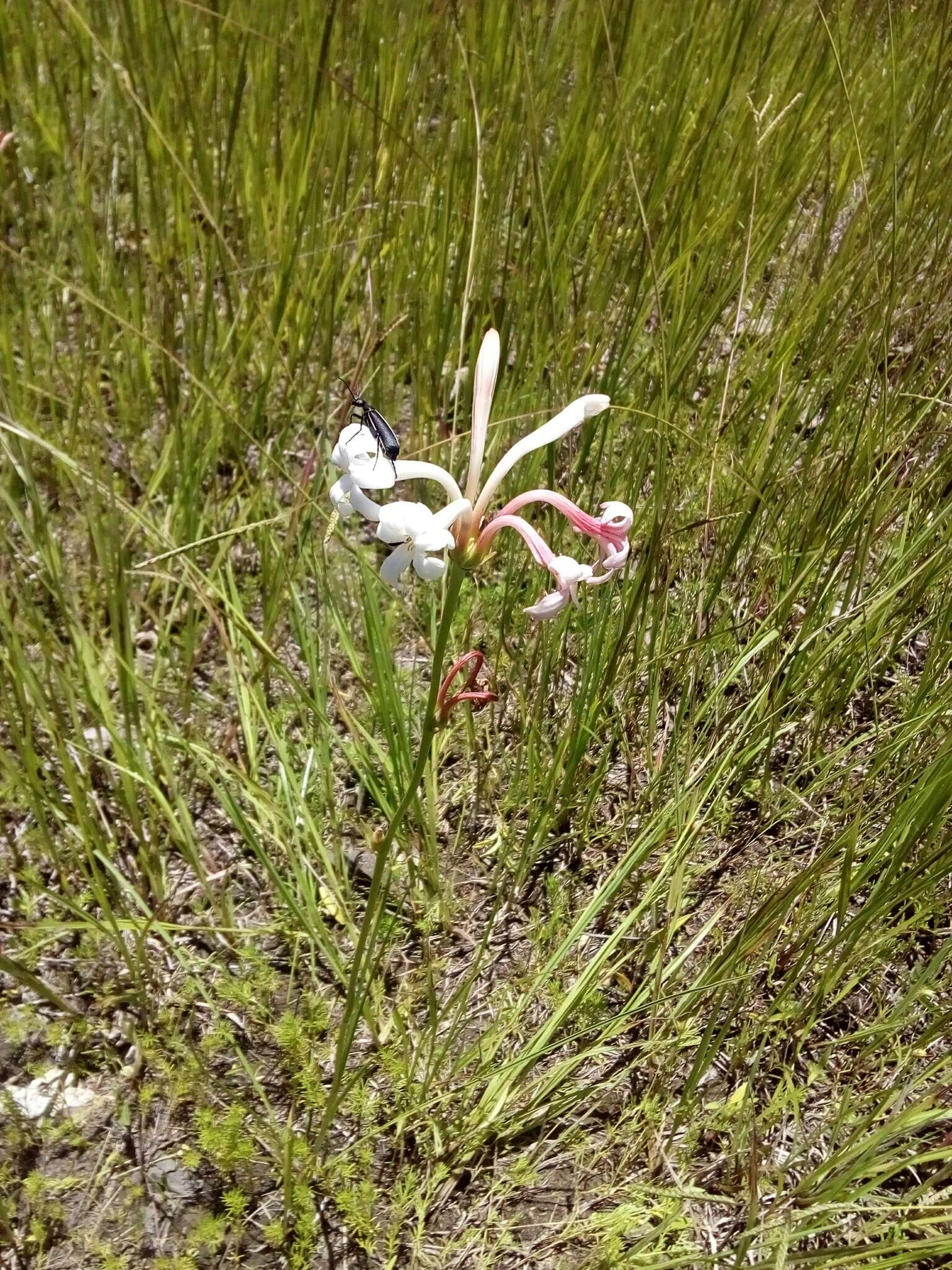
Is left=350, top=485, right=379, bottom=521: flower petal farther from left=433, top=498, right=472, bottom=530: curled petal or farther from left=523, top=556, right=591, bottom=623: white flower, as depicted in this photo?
left=523, top=556, right=591, bottom=623: white flower

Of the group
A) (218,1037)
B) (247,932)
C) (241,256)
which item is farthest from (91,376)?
(218,1037)

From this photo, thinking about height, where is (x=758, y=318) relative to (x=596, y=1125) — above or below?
above

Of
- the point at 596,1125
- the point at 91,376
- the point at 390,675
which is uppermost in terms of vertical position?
the point at 91,376

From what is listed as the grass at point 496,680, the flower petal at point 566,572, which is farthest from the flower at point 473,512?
the grass at point 496,680

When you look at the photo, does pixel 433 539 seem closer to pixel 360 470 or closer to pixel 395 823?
pixel 360 470

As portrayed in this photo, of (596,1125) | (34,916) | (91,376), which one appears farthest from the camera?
(91,376)

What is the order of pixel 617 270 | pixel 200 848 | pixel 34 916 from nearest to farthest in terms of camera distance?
1. pixel 34 916
2. pixel 200 848
3. pixel 617 270

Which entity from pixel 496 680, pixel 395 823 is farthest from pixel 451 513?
pixel 496 680

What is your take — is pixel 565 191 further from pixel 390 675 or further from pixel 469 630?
pixel 390 675
